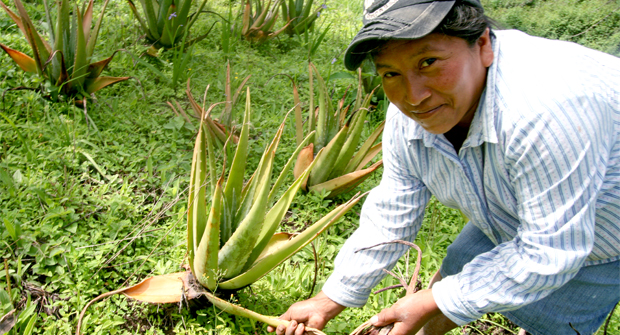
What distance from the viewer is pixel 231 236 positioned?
5.90ft

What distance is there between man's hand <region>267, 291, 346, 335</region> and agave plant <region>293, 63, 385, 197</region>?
38.6 inches

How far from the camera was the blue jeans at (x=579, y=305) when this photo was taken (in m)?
1.57

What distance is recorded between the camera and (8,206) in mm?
2236

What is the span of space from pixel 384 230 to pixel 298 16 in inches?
121

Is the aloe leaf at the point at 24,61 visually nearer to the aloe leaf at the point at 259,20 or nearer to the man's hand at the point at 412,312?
the aloe leaf at the point at 259,20

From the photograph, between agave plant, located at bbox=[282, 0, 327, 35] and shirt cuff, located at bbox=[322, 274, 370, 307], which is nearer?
shirt cuff, located at bbox=[322, 274, 370, 307]

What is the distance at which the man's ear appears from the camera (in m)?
1.34

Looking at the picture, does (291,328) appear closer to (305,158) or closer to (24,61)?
(305,158)

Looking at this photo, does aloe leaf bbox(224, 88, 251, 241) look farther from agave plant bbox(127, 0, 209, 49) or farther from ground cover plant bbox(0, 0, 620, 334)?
agave plant bbox(127, 0, 209, 49)

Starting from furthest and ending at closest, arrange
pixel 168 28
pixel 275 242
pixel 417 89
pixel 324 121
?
pixel 168 28
pixel 324 121
pixel 275 242
pixel 417 89

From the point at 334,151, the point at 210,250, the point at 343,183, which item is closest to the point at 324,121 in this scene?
the point at 334,151

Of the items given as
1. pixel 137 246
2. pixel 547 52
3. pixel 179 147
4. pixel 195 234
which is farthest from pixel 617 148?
pixel 179 147

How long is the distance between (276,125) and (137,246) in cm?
129

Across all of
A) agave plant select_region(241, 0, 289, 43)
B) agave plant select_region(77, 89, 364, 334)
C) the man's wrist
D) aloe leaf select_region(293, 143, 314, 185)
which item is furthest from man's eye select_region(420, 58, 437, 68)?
agave plant select_region(241, 0, 289, 43)
